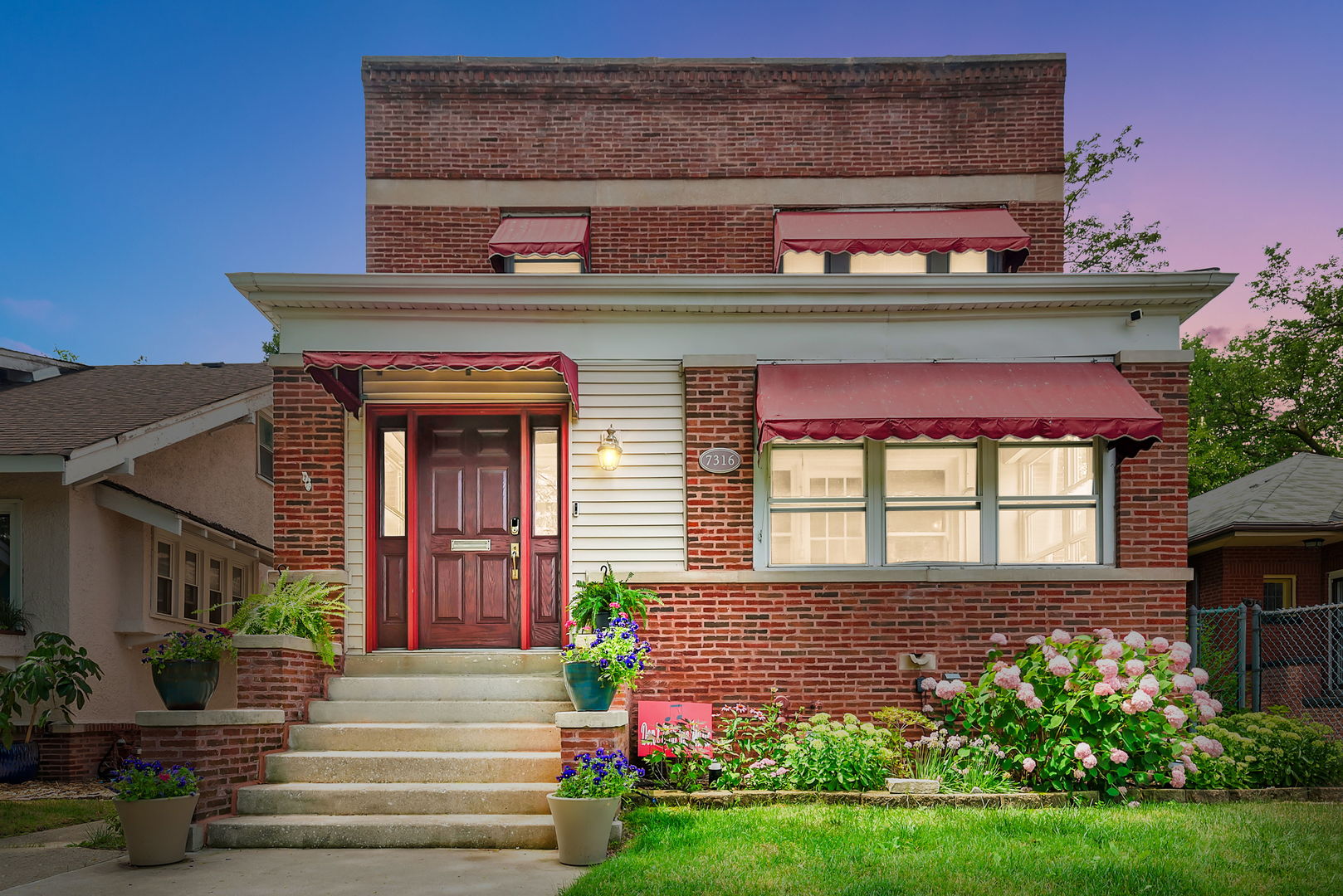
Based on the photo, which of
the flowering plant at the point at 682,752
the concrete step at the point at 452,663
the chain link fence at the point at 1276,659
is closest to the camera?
the flowering plant at the point at 682,752

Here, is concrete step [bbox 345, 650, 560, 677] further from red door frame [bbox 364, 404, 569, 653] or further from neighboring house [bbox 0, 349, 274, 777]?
neighboring house [bbox 0, 349, 274, 777]

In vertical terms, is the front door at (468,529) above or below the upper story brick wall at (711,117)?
below

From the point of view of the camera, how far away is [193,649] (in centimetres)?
770

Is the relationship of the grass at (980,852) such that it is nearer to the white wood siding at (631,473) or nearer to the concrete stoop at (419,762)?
the concrete stoop at (419,762)

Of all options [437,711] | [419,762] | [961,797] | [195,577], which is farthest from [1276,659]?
[195,577]

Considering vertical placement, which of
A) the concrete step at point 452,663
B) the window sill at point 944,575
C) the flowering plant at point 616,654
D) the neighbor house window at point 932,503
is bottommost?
the concrete step at point 452,663

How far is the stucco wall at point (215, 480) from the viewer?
13.9 meters

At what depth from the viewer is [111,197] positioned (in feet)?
298

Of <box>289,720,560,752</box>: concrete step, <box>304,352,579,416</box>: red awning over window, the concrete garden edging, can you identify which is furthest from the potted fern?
the concrete garden edging

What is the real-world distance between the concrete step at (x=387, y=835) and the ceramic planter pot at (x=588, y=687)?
106 cm

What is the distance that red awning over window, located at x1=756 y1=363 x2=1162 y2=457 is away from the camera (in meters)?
8.95

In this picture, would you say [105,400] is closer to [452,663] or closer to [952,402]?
[452,663]

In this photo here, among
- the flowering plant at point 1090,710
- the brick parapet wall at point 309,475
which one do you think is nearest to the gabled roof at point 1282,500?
the flowering plant at point 1090,710

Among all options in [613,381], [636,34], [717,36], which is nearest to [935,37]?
[717,36]
